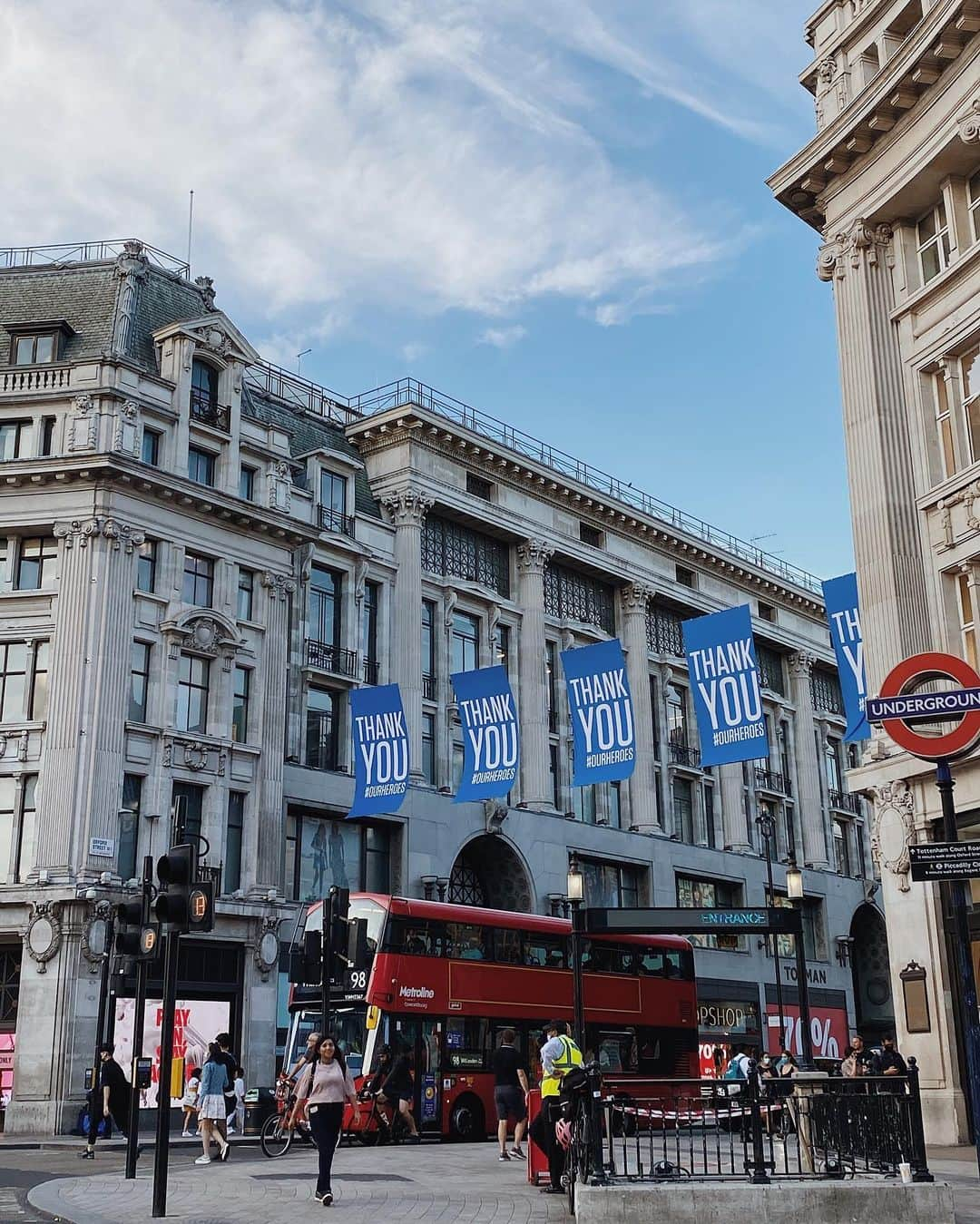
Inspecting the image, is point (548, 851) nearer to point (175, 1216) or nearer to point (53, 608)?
point (53, 608)

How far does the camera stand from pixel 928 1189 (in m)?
11.6

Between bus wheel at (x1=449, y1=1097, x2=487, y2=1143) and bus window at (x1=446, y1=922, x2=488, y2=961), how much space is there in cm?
282

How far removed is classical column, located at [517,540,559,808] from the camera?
159ft

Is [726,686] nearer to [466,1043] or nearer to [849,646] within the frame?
[849,646]

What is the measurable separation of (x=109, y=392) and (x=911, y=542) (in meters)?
22.4

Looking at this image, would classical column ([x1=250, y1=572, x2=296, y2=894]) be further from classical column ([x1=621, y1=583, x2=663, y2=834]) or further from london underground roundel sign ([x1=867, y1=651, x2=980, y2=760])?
london underground roundel sign ([x1=867, y1=651, x2=980, y2=760])

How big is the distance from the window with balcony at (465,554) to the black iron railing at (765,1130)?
35264 millimetres

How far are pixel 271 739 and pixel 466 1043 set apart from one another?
47.2 ft

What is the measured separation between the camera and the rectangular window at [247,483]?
4128 cm

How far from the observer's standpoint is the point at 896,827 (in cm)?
2344

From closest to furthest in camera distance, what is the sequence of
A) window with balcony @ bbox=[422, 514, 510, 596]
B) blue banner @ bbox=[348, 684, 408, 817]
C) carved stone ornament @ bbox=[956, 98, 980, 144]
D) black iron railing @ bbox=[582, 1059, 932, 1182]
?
black iron railing @ bbox=[582, 1059, 932, 1182] → carved stone ornament @ bbox=[956, 98, 980, 144] → blue banner @ bbox=[348, 684, 408, 817] → window with balcony @ bbox=[422, 514, 510, 596]

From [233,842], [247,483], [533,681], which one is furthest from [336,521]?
[233,842]

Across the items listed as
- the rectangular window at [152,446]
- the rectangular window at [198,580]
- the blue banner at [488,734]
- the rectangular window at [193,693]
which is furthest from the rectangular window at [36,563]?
the blue banner at [488,734]

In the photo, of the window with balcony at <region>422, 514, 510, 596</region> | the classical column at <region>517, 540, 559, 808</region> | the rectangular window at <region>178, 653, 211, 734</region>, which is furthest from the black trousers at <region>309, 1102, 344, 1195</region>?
the classical column at <region>517, 540, 559, 808</region>
